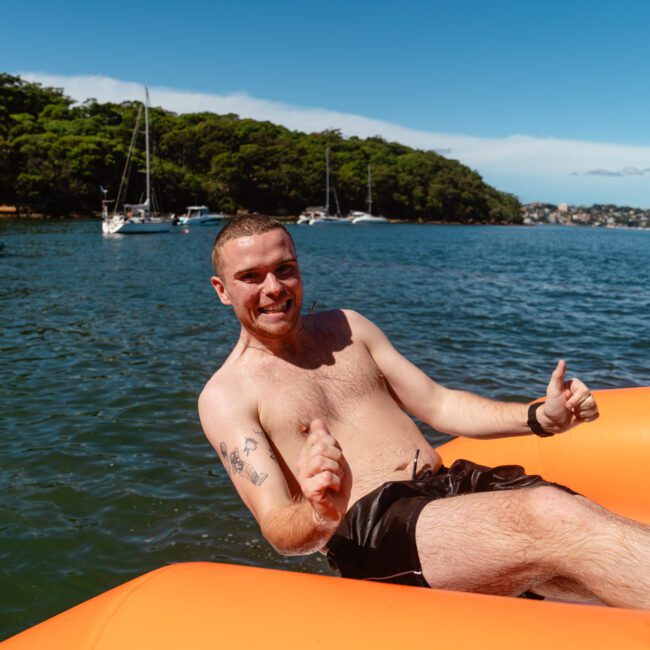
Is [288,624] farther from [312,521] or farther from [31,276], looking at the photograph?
[31,276]

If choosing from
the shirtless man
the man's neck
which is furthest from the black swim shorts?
the man's neck

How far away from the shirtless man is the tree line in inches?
2242

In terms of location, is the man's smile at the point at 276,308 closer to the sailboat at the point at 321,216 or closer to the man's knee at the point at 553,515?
the man's knee at the point at 553,515

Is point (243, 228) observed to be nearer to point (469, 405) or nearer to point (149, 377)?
point (469, 405)

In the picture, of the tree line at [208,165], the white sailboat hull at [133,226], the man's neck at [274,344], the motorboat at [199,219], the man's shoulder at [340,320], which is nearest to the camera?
the man's neck at [274,344]

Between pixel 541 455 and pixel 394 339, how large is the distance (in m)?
7.26

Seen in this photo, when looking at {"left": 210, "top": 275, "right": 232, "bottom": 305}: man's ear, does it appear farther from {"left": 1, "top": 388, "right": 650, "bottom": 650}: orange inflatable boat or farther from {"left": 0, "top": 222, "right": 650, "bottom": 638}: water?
{"left": 0, "top": 222, "right": 650, "bottom": 638}: water

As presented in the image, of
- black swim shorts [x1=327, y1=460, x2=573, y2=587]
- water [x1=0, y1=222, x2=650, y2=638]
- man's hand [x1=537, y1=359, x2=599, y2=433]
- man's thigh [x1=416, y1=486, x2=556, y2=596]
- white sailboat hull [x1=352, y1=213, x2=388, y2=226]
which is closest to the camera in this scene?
man's thigh [x1=416, y1=486, x2=556, y2=596]

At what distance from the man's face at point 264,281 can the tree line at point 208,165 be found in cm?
5689

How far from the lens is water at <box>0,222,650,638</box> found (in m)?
3.87

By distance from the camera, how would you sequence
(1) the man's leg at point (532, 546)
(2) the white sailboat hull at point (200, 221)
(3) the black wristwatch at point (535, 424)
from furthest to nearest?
(2) the white sailboat hull at point (200, 221), (3) the black wristwatch at point (535, 424), (1) the man's leg at point (532, 546)

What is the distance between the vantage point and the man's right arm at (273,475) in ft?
5.16

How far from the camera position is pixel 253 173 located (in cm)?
7919

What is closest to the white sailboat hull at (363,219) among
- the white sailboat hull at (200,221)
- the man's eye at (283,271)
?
the white sailboat hull at (200,221)
